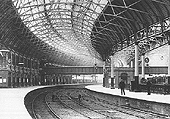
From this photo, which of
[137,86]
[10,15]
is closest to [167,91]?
[137,86]

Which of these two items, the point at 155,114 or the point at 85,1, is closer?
the point at 155,114

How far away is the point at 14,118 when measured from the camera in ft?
52.9

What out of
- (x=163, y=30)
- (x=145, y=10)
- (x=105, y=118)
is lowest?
(x=105, y=118)

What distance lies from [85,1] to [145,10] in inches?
357

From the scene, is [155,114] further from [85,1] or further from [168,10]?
[85,1]

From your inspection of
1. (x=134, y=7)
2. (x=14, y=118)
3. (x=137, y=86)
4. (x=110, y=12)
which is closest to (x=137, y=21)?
(x=134, y=7)

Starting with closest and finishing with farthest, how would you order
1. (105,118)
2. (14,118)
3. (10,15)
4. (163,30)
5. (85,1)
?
(14,118), (105,118), (163,30), (85,1), (10,15)

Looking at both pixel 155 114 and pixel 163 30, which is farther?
pixel 163 30

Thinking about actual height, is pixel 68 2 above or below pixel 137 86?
above

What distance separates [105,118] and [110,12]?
27.2 m

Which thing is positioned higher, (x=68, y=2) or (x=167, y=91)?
(x=68, y=2)

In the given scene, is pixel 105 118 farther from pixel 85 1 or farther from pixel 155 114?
pixel 85 1

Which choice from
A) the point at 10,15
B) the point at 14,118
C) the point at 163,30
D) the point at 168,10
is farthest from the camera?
the point at 10,15

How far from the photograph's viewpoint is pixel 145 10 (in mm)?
39344
